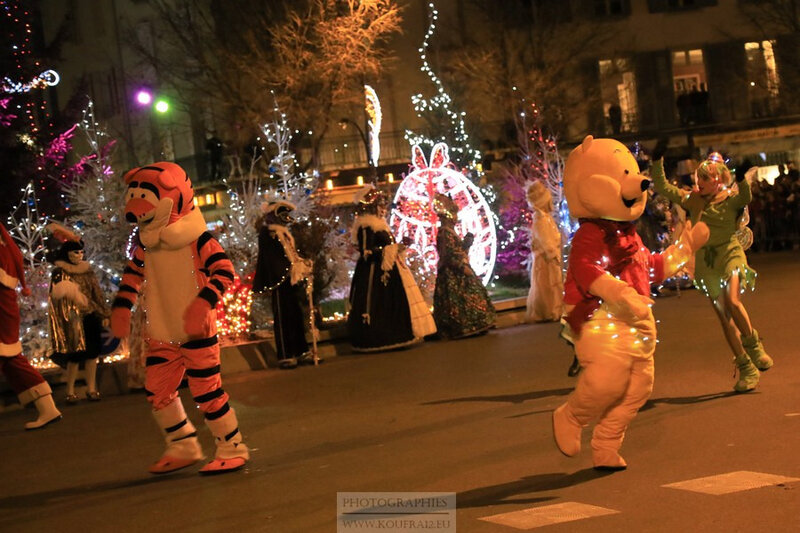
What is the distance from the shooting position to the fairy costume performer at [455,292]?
1587 cm

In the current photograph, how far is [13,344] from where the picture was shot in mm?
10930

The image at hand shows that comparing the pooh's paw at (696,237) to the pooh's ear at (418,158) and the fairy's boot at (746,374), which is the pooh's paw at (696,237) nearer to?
the fairy's boot at (746,374)

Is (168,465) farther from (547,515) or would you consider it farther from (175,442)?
(547,515)

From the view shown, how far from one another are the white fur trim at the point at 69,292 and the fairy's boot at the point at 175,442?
512 centimetres

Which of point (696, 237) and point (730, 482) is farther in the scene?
point (696, 237)

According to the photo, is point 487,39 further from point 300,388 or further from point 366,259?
point 300,388

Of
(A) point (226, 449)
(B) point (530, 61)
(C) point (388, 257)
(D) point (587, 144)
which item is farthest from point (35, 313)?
(B) point (530, 61)

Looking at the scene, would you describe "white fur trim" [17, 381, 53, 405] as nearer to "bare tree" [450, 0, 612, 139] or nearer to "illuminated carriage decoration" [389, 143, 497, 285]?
"illuminated carriage decoration" [389, 143, 497, 285]

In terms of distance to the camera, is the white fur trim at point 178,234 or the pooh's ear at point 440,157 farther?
the pooh's ear at point 440,157

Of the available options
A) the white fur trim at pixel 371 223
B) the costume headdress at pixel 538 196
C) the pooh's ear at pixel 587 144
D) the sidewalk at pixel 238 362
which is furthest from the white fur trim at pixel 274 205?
the pooh's ear at pixel 587 144

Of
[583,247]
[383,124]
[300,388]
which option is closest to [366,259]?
[300,388]

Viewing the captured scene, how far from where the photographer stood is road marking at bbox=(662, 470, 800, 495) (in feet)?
19.3

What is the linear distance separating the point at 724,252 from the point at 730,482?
12.1 ft

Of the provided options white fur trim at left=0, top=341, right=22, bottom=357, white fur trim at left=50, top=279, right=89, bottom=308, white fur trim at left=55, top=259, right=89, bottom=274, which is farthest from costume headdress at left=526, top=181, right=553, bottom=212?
white fur trim at left=0, top=341, right=22, bottom=357
